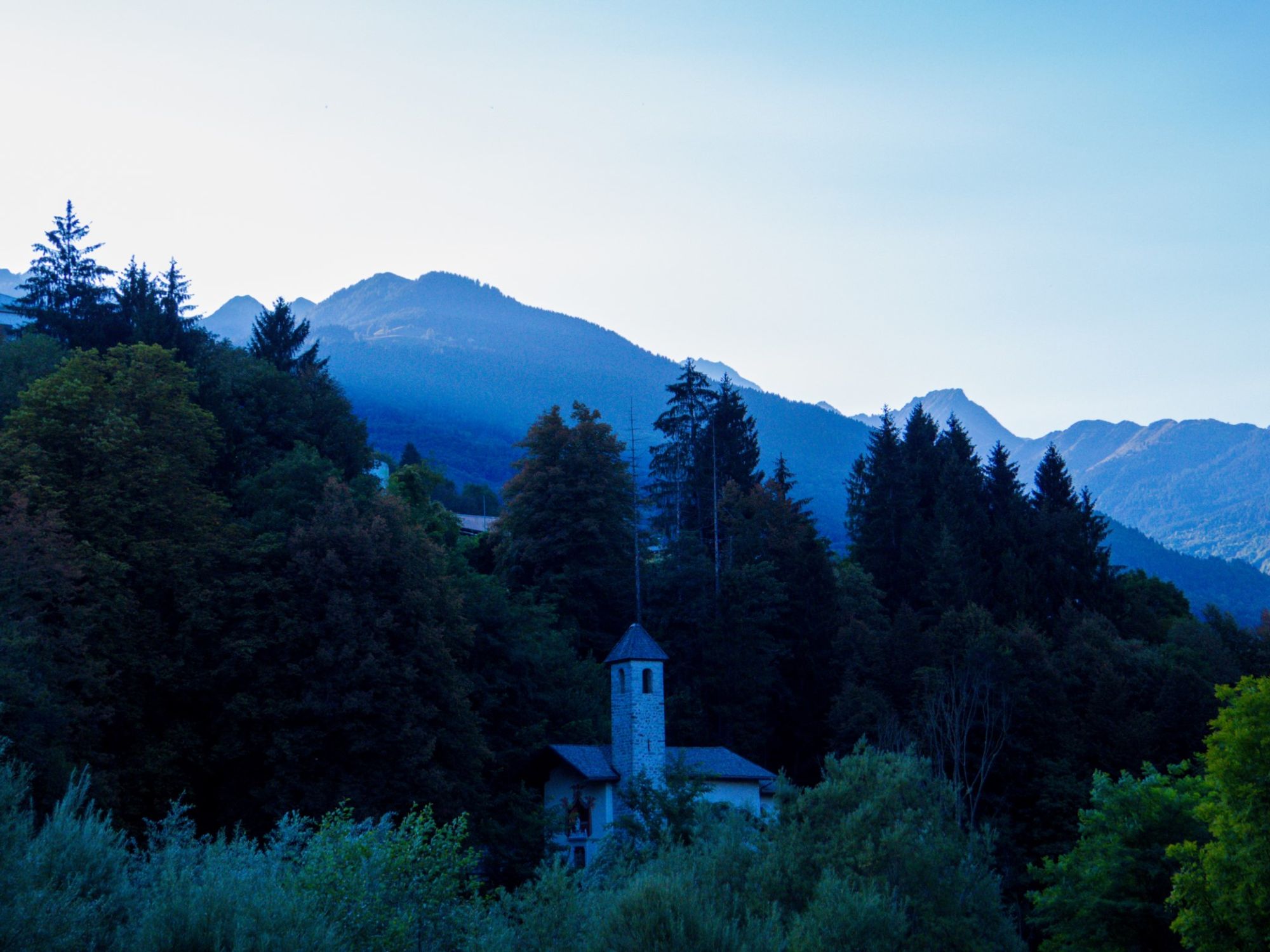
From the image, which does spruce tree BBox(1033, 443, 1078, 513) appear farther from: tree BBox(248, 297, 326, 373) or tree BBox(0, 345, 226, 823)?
tree BBox(0, 345, 226, 823)

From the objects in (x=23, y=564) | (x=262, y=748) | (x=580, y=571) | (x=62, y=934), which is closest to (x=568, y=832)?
(x=262, y=748)

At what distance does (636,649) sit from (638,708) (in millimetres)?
1782

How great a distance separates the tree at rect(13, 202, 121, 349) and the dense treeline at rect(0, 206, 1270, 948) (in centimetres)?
18

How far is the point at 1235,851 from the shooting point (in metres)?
27.3

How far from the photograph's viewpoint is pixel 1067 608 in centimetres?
5369

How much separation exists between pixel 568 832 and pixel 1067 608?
26663mm

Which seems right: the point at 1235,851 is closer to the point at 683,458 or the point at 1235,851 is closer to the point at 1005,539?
the point at 1005,539

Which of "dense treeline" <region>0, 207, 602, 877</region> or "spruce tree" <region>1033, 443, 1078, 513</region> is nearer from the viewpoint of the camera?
"dense treeline" <region>0, 207, 602, 877</region>

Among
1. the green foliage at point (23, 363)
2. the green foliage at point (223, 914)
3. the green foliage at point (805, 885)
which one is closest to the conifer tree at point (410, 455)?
the green foliage at point (23, 363)

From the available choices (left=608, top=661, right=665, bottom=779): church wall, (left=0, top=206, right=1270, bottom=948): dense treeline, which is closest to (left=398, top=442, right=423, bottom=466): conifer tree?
(left=0, top=206, right=1270, bottom=948): dense treeline

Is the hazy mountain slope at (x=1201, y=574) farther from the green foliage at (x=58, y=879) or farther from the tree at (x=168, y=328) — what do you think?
the green foliage at (x=58, y=879)

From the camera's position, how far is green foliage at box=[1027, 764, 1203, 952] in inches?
1261

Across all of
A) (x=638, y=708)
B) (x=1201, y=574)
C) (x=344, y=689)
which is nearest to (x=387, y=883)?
(x=344, y=689)

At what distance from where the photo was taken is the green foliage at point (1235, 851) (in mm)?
26641
